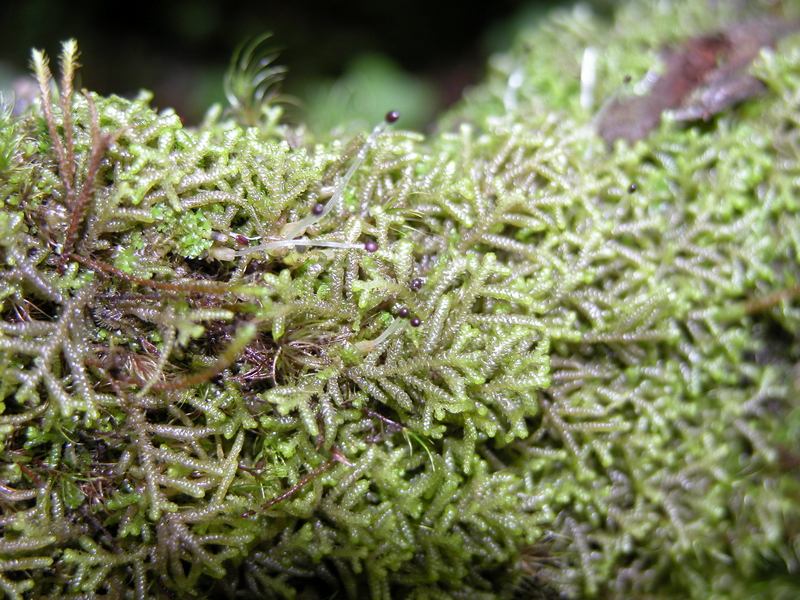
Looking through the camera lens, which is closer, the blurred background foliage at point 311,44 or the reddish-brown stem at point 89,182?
the reddish-brown stem at point 89,182

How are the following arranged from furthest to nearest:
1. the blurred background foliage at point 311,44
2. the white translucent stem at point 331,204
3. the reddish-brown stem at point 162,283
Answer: the blurred background foliage at point 311,44 → the white translucent stem at point 331,204 → the reddish-brown stem at point 162,283

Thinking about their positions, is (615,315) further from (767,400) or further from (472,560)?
(472,560)

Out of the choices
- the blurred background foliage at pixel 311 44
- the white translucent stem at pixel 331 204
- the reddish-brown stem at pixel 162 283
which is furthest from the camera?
the blurred background foliage at pixel 311 44

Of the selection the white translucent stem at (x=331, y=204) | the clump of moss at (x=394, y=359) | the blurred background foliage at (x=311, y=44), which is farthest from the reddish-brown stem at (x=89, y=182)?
the blurred background foliage at (x=311, y=44)

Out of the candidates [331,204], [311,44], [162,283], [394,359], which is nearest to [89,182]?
[162,283]

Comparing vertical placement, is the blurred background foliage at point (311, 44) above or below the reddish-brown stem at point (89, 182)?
above

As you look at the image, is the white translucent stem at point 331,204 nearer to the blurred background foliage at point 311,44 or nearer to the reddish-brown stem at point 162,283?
the reddish-brown stem at point 162,283
